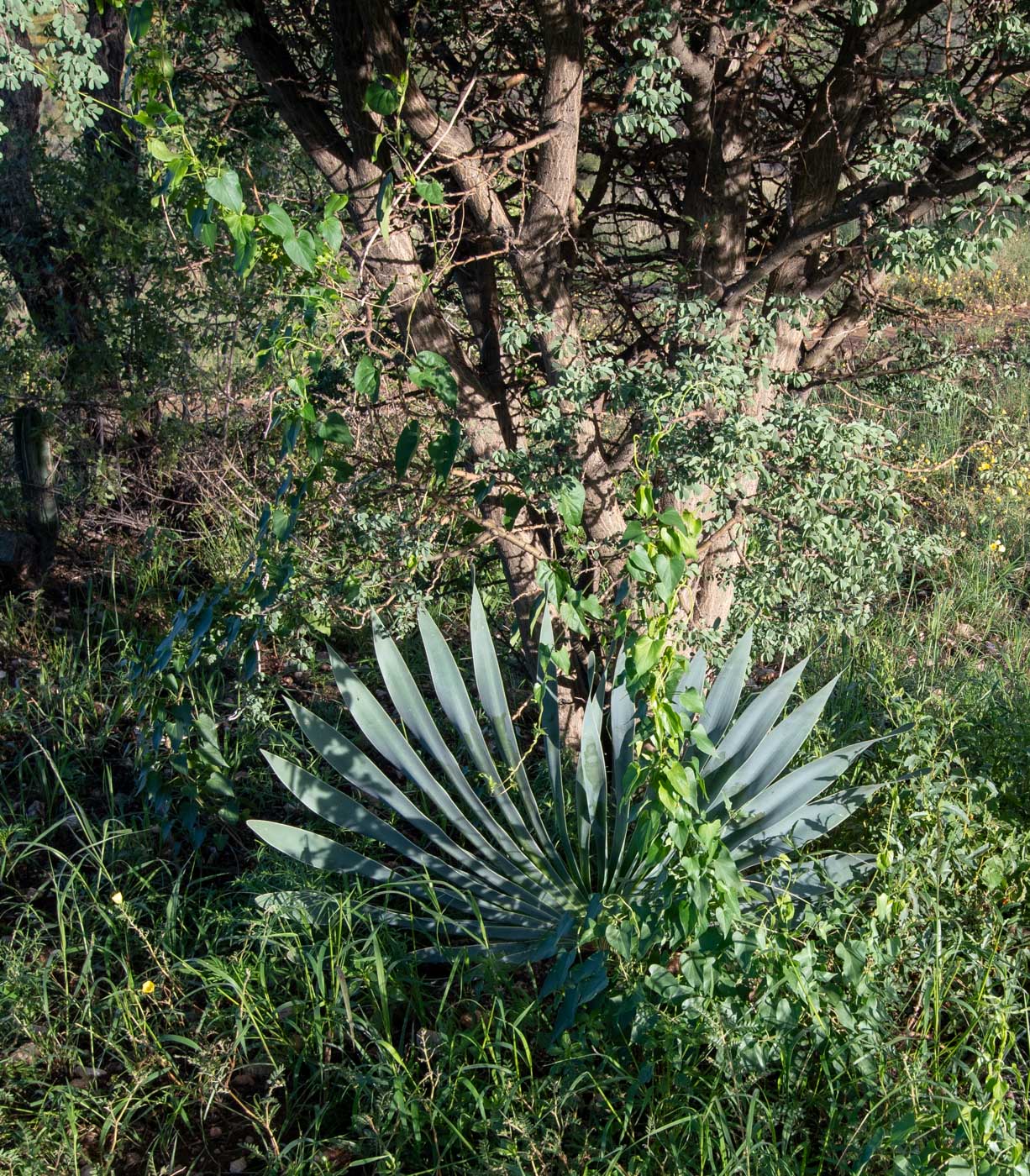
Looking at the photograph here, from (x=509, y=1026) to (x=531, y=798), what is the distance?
617mm

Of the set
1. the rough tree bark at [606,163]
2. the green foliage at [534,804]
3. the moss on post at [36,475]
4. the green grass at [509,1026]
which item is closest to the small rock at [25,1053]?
the green grass at [509,1026]

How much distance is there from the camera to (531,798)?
2.72m

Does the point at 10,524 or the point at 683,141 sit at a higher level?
the point at 683,141

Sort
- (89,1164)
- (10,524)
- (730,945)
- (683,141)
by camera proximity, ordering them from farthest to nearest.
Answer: (10,524) < (683,141) < (89,1164) < (730,945)

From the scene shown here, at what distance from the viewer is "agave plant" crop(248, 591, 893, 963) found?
2.57 metres

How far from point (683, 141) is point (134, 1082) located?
2.66 m

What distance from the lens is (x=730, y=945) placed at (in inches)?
77.0

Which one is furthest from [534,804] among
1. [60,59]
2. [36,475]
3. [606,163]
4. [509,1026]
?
[36,475]

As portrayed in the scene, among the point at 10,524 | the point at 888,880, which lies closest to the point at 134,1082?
the point at 888,880

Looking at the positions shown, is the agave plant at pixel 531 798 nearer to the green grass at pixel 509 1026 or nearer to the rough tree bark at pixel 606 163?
the green grass at pixel 509 1026

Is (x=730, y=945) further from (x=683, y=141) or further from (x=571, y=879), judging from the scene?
(x=683, y=141)

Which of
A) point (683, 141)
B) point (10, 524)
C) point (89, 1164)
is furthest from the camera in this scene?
point (10, 524)

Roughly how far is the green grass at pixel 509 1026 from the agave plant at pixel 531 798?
→ 129 millimetres

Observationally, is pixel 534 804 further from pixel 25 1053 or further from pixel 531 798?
pixel 25 1053
